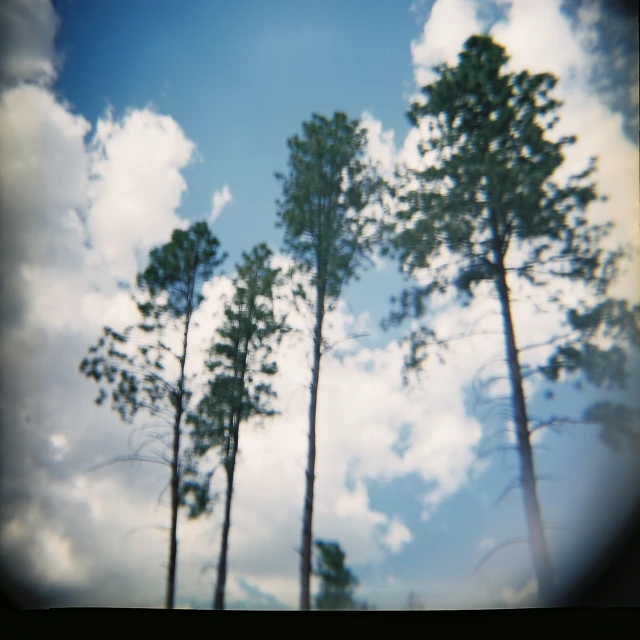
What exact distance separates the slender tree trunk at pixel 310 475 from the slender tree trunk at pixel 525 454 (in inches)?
147

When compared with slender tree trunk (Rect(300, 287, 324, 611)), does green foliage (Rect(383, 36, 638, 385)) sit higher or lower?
higher

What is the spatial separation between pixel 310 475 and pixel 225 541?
4.57 metres

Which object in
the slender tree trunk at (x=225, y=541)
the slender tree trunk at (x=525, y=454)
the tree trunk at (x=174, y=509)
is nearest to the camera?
the slender tree trunk at (x=525, y=454)

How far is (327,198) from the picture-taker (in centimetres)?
1002

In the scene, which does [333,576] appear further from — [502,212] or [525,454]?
[502,212]

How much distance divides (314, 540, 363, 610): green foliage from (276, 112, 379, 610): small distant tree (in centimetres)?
467

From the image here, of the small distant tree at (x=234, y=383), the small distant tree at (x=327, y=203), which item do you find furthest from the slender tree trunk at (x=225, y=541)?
the small distant tree at (x=327, y=203)

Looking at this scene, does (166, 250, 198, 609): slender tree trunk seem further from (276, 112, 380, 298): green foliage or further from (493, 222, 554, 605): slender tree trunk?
(493, 222, 554, 605): slender tree trunk

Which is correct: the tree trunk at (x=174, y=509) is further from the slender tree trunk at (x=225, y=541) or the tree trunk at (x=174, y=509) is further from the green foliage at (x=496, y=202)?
the green foliage at (x=496, y=202)

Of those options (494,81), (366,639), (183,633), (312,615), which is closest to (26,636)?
(183,633)

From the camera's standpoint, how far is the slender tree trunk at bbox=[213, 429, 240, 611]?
33.2ft

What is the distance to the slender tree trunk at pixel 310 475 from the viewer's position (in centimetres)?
734

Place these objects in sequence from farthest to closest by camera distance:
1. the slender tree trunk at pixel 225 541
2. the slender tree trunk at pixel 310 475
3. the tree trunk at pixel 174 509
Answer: the slender tree trunk at pixel 225 541
the tree trunk at pixel 174 509
the slender tree trunk at pixel 310 475

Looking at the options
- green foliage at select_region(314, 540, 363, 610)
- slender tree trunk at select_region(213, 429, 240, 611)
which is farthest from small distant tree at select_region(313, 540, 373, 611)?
slender tree trunk at select_region(213, 429, 240, 611)
